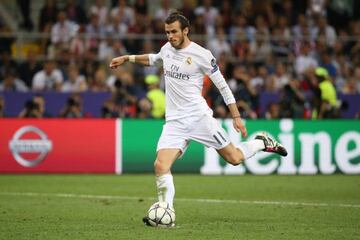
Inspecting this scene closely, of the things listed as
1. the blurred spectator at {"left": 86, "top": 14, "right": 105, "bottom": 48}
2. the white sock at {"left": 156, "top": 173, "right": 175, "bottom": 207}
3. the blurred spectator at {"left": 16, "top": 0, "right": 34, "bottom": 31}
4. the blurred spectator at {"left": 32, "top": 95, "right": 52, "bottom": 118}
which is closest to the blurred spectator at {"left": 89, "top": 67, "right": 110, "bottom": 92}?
the blurred spectator at {"left": 86, "top": 14, "right": 105, "bottom": 48}

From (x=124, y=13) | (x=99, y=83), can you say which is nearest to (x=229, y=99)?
(x=99, y=83)

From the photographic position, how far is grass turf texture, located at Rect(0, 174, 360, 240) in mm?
9805

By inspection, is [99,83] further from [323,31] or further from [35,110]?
[323,31]

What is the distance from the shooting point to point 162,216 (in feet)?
33.5

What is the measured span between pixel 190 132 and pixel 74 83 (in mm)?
12054

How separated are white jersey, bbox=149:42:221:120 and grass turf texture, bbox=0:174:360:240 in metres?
1.39

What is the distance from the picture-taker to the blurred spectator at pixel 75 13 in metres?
24.4

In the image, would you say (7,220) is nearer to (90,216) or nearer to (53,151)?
(90,216)

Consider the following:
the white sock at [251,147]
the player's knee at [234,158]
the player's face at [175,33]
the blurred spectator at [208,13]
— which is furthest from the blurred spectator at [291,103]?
the player's face at [175,33]

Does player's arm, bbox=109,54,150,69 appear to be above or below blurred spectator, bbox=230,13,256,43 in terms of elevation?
below

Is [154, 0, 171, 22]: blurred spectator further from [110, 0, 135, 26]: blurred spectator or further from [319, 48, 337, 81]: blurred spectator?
[319, 48, 337, 81]: blurred spectator

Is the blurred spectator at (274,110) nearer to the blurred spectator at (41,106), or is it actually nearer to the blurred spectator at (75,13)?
the blurred spectator at (41,106)

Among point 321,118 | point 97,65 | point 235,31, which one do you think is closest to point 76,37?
point 97,65

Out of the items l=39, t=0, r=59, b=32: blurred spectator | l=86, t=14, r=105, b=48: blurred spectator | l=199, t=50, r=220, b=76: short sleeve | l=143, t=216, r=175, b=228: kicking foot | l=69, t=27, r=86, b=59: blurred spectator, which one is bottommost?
l=143, t=216, r=175, b=228: kicking foot
